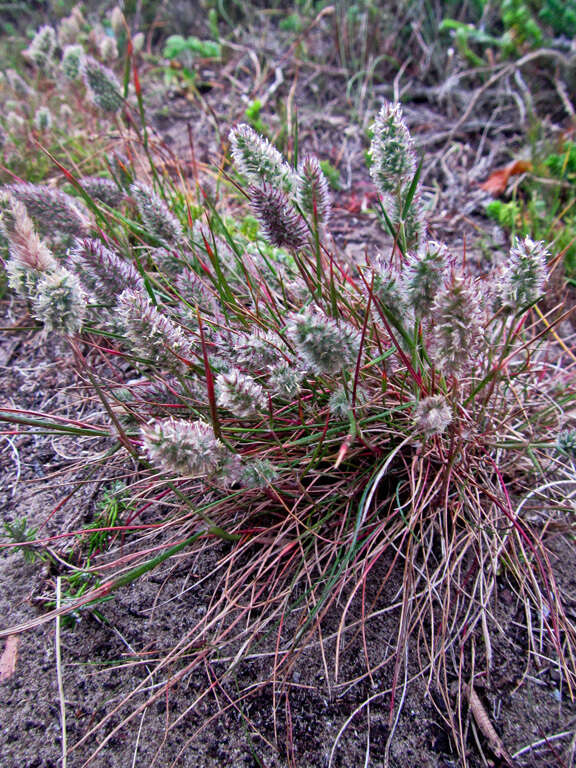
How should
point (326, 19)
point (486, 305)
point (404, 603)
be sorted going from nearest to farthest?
1. point (404, 603)
2. point (486, 305)
3. point (326, 19)

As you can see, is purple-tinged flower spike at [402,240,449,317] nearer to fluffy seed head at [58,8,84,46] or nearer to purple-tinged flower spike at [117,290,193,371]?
purple-tinged flower spike at [117,290,193,371]

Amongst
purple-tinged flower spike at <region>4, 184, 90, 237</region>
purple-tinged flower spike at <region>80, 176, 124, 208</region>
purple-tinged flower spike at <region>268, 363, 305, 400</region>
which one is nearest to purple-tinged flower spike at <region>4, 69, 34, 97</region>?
purple-tinged flower spike at <region>80, 176, 124, 208</region>

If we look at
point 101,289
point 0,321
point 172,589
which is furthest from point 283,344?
point 0,321

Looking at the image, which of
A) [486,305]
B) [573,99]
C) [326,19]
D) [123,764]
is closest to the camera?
[123,764]

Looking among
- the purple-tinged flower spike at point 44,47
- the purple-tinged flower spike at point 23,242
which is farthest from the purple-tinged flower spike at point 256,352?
the purple-tinged flower spike at point 44,47

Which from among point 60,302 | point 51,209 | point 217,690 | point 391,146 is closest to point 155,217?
point 51,209

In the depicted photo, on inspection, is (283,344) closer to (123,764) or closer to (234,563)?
(234,563)
